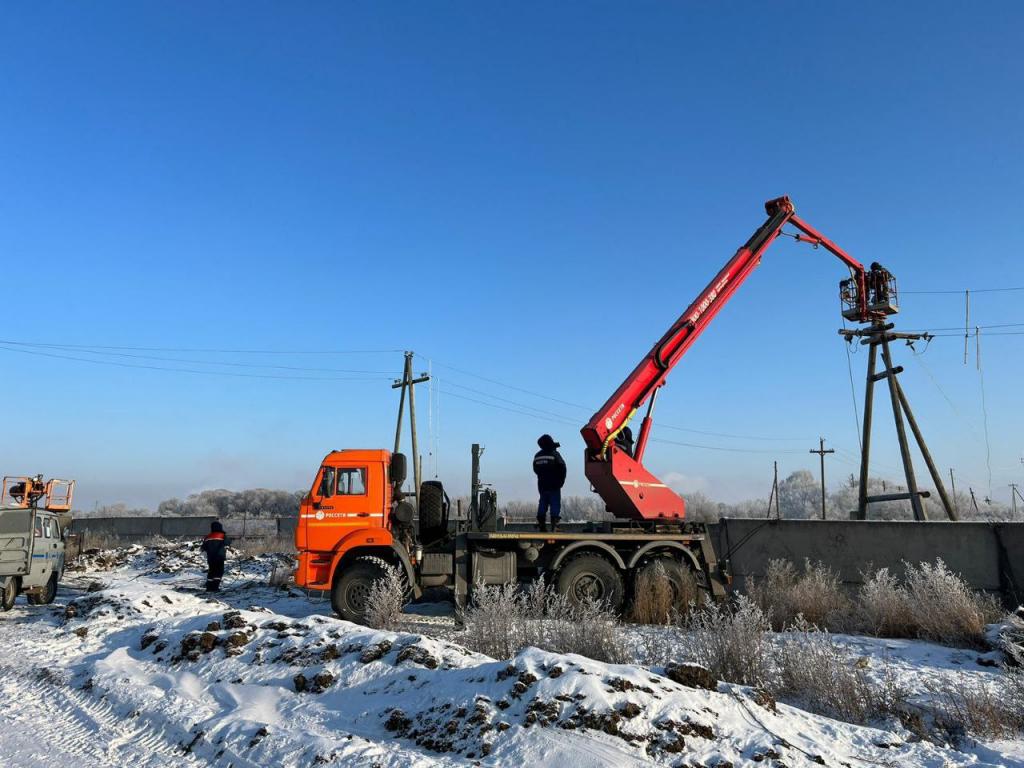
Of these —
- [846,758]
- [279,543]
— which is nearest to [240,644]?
[846,758]

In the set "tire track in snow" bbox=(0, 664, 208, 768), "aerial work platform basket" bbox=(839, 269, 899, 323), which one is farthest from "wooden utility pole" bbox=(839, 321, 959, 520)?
"tire track in snow" bbox=(0, 664, 208, 768)

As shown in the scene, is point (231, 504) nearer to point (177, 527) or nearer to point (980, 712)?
point (177, 527)

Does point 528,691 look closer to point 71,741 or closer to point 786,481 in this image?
point 71,741

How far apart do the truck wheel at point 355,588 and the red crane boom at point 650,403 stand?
3.89 metres

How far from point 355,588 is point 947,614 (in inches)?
329

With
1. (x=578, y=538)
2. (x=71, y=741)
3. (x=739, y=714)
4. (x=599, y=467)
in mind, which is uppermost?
(x=599, y=467)

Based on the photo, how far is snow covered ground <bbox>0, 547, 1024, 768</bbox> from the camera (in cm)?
474

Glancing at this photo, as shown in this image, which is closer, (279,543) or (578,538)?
(578,538)

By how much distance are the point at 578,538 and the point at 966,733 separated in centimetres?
681

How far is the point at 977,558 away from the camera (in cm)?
1218

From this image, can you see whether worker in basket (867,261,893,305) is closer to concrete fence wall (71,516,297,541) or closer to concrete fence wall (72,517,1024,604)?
concrete fence wall (72,517,1024,604)

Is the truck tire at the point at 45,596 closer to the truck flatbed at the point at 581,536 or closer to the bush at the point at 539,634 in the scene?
the truck flatbed at the point at 581,536

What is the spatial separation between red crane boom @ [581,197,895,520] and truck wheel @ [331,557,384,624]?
3885mm

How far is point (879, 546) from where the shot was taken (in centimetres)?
1291
